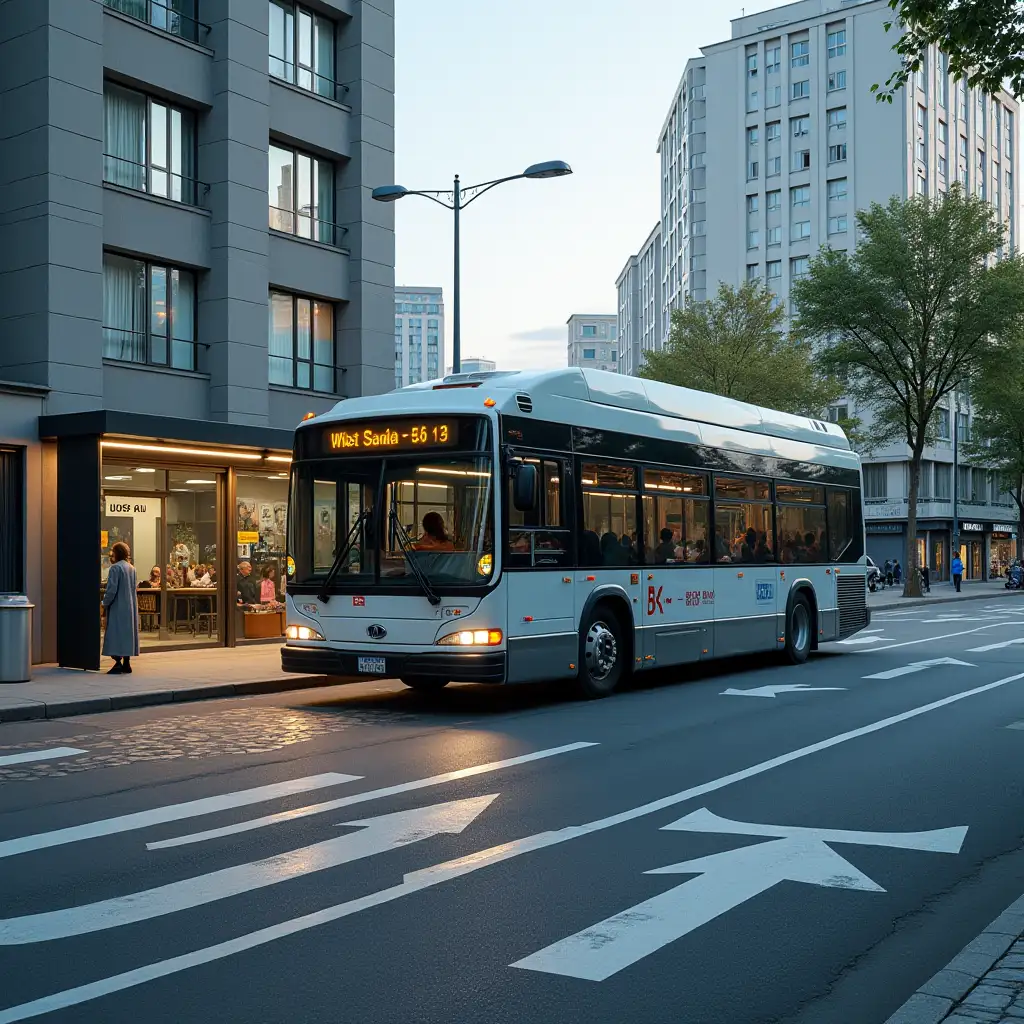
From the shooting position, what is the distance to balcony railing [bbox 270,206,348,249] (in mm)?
24031

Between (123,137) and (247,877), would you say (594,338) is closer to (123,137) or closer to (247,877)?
(123,137)

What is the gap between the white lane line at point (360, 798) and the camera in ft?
23.2

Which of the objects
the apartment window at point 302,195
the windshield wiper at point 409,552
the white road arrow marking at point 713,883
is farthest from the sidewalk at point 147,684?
the apartment window at point 302,195

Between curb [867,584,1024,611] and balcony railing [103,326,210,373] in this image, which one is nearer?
balcony railing [103,326,210,373]

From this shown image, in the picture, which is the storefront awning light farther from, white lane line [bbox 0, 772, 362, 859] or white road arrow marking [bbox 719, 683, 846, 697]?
white lane line [bbox 0, 772, 362, 859]

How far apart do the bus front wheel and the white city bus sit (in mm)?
2282

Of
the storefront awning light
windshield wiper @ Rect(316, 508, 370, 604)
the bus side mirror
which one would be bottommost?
windshield wiper @ Rect(316, 508, 370, 604)

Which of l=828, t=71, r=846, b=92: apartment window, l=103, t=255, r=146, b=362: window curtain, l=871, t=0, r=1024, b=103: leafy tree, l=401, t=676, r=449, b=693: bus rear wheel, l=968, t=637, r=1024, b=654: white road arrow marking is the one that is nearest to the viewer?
l=871, t=0, r=1024, b=103: leafy tree

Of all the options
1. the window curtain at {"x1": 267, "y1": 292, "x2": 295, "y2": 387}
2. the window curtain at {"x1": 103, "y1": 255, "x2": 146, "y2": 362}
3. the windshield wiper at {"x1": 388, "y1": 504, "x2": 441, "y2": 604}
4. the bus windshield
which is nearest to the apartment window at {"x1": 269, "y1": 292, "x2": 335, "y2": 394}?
the window curtain at {"x1": 267, "y1": 292, "x2": 295, "y2": 387}

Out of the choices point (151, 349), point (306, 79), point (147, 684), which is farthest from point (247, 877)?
point (306, 79)

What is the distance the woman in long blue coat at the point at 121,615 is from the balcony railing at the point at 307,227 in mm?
9095

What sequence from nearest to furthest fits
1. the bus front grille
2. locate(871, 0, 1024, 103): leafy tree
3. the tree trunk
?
locate(871, 0, 1024, 103): leafy tree
the bus front grille
the tree trunk

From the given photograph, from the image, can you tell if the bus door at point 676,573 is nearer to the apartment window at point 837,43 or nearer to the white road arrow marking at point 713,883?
the white road arrow marking at point 713,883

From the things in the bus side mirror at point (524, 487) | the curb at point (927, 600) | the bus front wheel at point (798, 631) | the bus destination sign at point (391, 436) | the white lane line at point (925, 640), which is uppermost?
the bus destination sign at point (391, 436)
